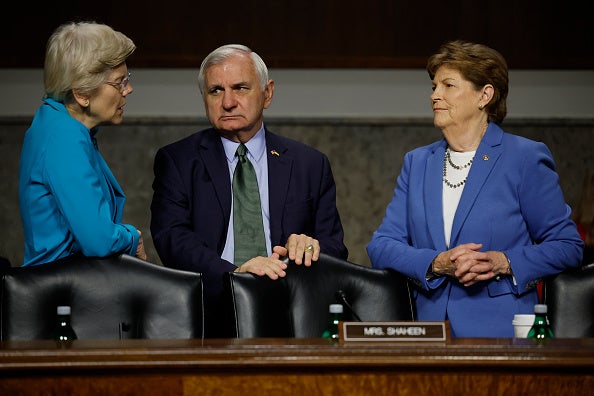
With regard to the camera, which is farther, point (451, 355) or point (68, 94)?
point (68, 94)

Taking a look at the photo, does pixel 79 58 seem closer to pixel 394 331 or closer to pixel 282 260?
pixel 282 260

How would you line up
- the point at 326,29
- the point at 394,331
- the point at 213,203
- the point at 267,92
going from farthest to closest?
the point at 326,29, the point at 267,92, the point at 213,203, the point at 394,331

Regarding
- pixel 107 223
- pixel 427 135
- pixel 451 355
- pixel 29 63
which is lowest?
pixel 451 355

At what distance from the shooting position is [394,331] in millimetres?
1964

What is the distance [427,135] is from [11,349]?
3.36 metres

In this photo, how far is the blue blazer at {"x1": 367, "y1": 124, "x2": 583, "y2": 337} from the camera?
9.14ft

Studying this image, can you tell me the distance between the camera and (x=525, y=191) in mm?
2850

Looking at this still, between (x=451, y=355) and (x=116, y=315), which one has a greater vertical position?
(x=116, y=315)

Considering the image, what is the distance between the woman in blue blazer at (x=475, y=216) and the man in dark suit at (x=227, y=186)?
0.34 metres

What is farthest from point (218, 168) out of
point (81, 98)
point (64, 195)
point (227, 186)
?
point (64, 195)

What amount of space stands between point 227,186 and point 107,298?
0.70 meters

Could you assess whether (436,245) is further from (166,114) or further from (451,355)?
(166,114)

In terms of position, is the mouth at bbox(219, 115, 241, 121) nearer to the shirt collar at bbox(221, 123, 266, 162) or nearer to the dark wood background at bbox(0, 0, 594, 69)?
the shirt collar at bbox(221, 123, 266, 162)

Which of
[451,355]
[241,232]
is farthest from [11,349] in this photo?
[241,232]
